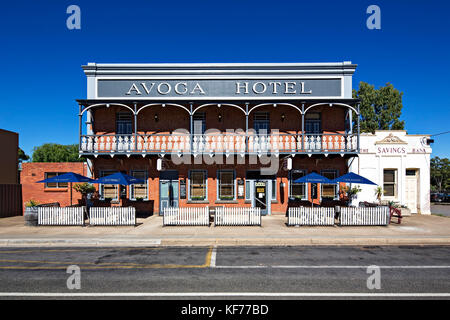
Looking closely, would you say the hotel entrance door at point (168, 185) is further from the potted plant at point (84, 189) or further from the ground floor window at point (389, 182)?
the ground floor window at point (389, 182)

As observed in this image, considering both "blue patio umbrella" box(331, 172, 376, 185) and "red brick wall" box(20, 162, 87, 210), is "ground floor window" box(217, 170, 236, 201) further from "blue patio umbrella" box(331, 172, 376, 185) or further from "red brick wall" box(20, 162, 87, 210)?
"red brick wall" box(20, 162, 87, 210)

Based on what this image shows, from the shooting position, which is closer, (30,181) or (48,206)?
(48,206)

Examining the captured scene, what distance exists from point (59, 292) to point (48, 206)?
372 inches

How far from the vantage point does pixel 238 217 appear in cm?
1245

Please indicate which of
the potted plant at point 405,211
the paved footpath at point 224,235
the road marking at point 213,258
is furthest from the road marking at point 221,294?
the potted plant at point 405,211

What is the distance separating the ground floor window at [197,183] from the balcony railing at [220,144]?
1.76 metres

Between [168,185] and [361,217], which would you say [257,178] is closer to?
[168,185]

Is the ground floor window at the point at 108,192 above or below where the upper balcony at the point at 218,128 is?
below

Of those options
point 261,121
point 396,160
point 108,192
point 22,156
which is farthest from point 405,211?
point 22,156

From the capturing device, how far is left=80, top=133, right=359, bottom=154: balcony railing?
15203mm

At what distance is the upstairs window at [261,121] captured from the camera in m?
16.7
